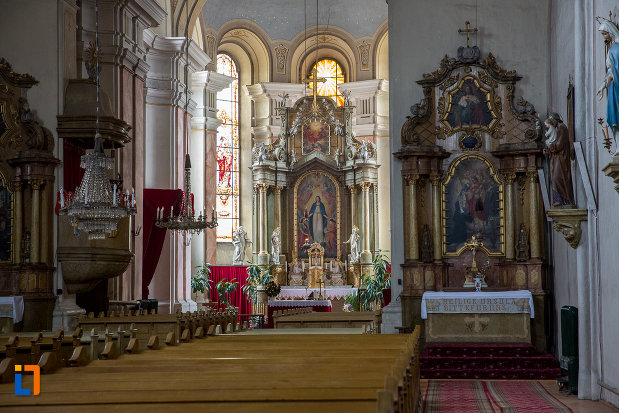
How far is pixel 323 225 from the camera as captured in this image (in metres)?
23.2

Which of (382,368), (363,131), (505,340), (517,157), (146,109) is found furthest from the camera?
(363,131)

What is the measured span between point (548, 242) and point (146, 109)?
29.2 ft

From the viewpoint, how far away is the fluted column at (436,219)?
42.7 feet

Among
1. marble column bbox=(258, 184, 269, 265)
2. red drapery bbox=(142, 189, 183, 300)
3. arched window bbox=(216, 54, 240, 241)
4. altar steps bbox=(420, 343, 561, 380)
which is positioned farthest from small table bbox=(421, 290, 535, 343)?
arched window bbox=(216, 54, 240, 241)

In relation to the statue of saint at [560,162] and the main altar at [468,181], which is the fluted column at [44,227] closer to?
the main altar at [468,181]

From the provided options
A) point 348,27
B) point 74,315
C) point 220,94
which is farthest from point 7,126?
point 348,27

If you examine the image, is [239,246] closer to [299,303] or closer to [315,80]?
[299,303]

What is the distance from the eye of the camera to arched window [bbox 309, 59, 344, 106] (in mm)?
25872

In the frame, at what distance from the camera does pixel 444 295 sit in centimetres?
1208

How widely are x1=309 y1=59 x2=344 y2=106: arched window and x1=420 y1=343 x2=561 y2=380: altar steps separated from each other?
48.4 ft

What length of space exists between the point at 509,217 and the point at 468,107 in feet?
5.58

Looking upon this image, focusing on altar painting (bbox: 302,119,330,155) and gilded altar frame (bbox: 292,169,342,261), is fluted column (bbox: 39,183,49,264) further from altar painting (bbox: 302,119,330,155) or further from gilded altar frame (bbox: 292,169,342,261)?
altar painting (bbox: 302,119,330,155)

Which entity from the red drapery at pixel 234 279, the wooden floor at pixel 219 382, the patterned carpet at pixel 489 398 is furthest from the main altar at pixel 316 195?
the wooden floor at pixel 219 382

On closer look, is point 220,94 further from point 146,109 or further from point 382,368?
point 382,368
